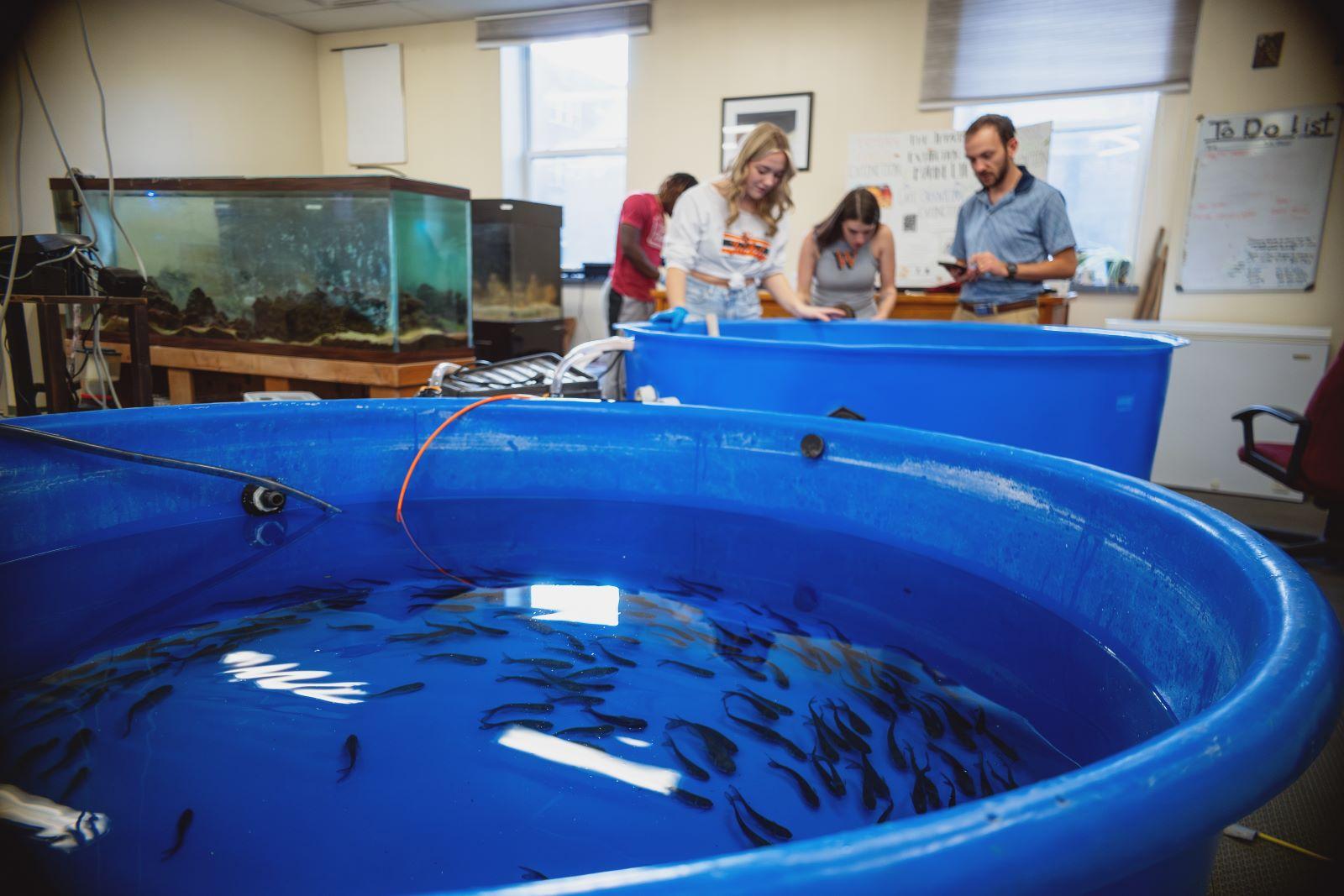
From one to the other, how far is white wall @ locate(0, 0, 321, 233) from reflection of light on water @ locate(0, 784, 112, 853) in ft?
18.8

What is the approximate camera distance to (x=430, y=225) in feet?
11.1

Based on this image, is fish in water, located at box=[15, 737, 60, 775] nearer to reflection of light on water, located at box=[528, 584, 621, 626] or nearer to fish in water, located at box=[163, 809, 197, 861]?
fish in water, located at box=[163, 809, 197, 861]

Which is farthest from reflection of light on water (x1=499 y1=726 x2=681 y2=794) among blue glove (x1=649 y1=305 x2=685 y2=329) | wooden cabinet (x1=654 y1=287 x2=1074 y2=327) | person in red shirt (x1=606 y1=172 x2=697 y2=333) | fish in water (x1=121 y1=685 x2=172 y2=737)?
wooden cabinet (x1=654 y1=287 x2=1074 y2=327)

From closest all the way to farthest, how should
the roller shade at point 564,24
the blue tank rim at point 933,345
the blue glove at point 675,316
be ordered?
the blue tank rim at point 933,345
the blue glove at point 675,316
the roller shade at point 564,24

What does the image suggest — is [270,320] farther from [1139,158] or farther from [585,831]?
[1139,158]

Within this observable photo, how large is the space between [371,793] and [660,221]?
371 centimetres

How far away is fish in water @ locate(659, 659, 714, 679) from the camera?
100 centimetres

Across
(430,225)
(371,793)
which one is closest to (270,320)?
(430,225)

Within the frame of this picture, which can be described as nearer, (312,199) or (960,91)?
(312,199)

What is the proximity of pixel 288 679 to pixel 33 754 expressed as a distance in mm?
246

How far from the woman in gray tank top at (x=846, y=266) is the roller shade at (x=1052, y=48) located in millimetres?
2331

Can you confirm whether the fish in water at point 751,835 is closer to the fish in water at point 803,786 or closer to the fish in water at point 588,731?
the fish in water at point 803,786

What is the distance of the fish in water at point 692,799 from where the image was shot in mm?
747

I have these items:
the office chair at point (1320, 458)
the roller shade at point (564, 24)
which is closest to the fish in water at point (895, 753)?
the office chair at point (1320, 458)
